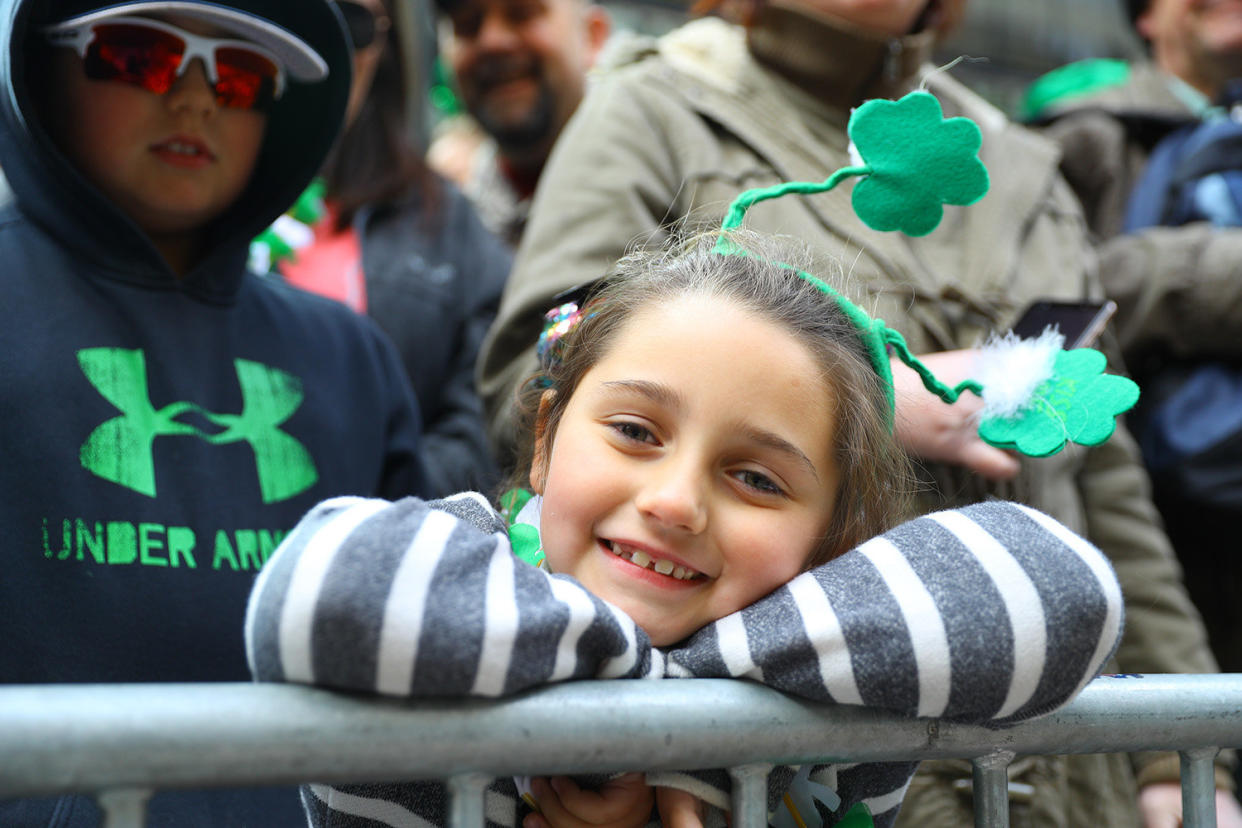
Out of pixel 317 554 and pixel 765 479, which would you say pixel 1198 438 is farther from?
pixel 317 554

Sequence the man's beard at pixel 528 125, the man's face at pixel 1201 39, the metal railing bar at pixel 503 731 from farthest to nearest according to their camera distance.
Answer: the man's beard at pixel 528 125 < the man's face at pixel 1201 39 < the metal railing bar at pixel 503 731

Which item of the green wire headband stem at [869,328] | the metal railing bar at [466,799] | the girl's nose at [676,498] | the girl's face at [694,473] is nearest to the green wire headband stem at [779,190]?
the green wire headband stem at [869,328]

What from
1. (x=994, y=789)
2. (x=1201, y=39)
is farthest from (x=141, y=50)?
(x=1201, y=39)

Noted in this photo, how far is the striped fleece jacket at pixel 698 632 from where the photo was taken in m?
1.13

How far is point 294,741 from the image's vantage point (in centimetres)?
107

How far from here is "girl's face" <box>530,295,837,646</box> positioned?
1.47 metres

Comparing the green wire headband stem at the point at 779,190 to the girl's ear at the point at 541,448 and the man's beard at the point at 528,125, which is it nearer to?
the girl's ear at the point at 541,448

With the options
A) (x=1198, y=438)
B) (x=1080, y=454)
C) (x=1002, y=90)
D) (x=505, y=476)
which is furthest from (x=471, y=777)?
(x=1002, y=90)

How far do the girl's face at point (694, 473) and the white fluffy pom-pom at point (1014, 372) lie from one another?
0.79ft

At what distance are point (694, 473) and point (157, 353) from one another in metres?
1.00

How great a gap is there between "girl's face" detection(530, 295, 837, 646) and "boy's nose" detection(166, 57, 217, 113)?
35.4 inches

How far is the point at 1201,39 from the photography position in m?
3.26

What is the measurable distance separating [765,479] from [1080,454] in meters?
1.01

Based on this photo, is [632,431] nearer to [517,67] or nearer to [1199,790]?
[1199,790]
